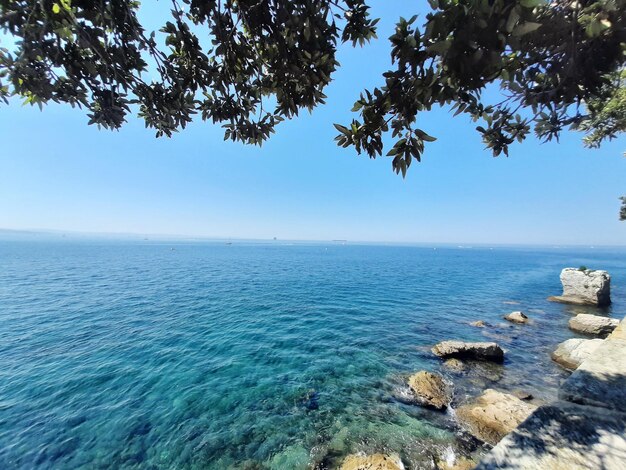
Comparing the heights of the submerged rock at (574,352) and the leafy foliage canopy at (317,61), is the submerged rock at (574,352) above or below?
below

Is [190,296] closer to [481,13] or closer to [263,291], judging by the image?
[263,291]

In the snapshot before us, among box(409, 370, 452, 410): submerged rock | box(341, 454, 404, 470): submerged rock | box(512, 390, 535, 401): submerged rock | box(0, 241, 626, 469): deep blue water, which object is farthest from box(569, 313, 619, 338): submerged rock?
box(341, 454, 404, 470): submerged rock

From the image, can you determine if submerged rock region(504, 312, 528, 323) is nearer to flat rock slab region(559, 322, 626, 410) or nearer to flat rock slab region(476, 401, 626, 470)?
flat rock slab region(559, 322, 626, 410)

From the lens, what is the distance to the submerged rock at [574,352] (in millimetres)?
13840

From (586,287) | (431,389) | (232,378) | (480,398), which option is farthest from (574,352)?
(586,287)

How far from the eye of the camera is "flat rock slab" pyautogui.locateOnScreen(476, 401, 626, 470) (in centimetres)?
291

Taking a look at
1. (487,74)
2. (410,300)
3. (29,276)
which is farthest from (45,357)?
(29,276)

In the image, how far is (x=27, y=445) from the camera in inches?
344

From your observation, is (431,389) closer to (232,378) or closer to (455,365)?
(455,365)

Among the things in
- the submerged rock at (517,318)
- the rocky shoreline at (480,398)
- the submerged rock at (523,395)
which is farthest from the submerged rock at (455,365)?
the submerged rock at (517,318)

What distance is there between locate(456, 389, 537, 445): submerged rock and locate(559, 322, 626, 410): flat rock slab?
5.12m

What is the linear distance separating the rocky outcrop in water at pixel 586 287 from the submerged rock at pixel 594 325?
11.9 metres

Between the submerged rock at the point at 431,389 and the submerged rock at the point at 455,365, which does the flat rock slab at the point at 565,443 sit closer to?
the submerged rock at the point at 431,389

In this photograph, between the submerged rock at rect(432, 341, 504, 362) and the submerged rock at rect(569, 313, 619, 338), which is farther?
the submerged rock at rect(569, 313, 619, 338)
